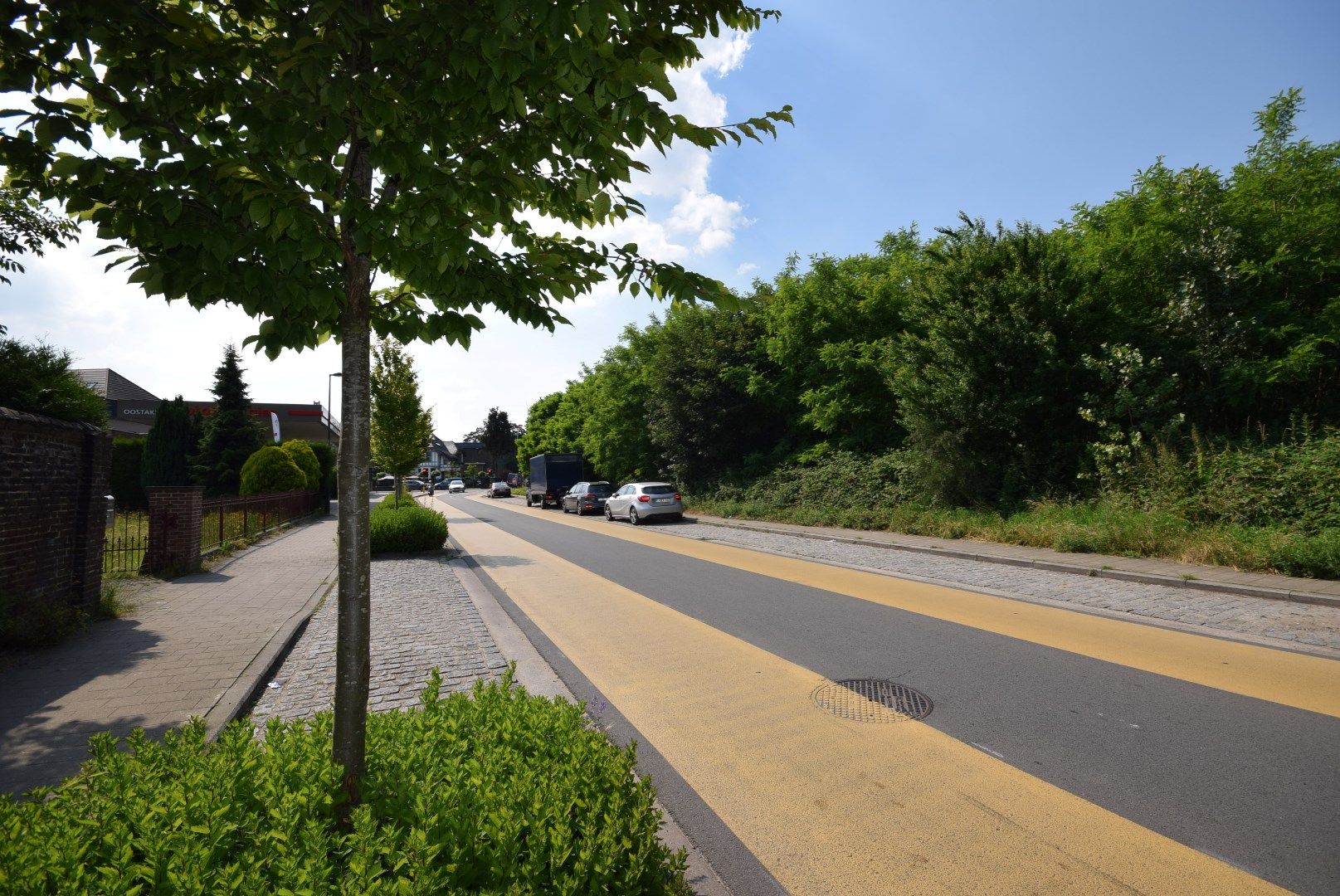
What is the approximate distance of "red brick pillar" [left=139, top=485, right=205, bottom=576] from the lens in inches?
439

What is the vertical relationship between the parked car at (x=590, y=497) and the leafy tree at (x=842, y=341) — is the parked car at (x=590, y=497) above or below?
below

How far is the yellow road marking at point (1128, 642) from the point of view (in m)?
5.22

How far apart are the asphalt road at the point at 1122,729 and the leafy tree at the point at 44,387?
824cm

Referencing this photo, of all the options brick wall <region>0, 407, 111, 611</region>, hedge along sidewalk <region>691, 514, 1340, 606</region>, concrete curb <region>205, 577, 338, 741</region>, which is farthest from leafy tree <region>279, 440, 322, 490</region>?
hedge along sidewalk <region>691, 514, 1340, 606</region>

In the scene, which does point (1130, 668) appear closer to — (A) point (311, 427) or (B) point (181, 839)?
(B) point (181, 839)

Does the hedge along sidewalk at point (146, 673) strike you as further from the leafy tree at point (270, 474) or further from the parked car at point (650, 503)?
the leafy tree at point (270, 474)

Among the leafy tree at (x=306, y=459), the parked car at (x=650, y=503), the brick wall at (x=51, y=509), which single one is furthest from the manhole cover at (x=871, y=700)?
the leafy tree at (x=306, y=459)

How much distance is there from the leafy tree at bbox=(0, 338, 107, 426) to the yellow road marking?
33.3 feet

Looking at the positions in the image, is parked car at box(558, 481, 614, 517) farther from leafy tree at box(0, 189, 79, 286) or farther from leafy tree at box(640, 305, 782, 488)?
leafy tree at box(0, 189, 79, 286)

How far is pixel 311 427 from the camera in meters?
62.8

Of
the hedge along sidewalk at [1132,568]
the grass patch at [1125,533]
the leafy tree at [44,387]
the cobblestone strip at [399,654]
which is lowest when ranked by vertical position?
the cobblestone strip at [399,654]

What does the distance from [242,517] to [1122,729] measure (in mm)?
19390

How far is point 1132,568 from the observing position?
33.3 ft

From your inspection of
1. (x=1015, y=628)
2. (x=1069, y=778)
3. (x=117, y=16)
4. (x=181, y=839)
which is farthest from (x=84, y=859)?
(x=1015, y=628)
